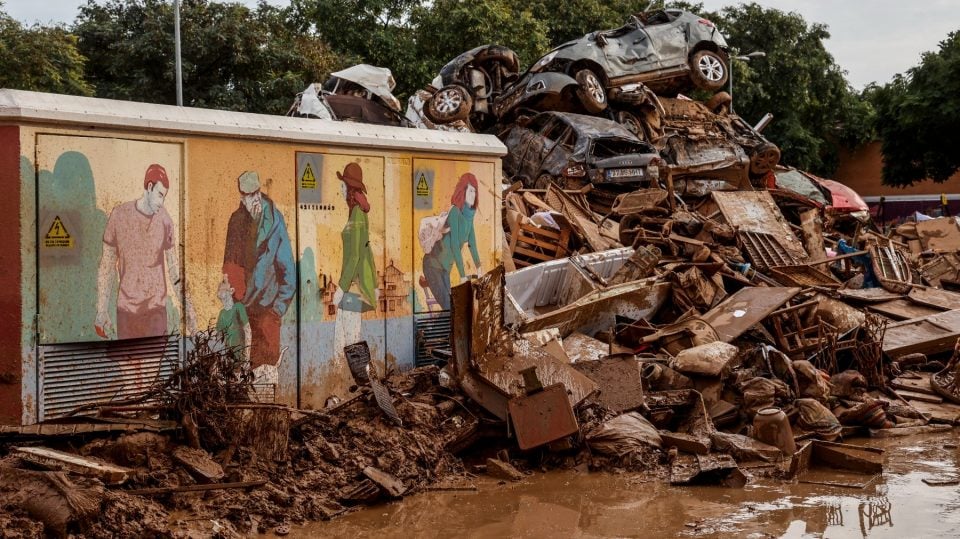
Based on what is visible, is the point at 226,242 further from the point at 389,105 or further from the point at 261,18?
the point at 261,18

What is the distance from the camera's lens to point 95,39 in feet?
93.9

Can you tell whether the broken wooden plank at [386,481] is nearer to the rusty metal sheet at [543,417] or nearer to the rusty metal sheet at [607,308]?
the rusty metal sheet at [543,417]

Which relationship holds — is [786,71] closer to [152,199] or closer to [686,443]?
[686,443]

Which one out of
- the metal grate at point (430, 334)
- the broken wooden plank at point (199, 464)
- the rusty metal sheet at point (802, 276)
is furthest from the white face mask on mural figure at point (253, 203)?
the rusty metal sheet at point (802, 276)

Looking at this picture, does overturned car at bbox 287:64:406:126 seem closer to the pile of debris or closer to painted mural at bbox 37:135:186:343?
painted mural at bbox 37:135:186:343

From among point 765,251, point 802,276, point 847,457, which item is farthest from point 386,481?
point 765,251

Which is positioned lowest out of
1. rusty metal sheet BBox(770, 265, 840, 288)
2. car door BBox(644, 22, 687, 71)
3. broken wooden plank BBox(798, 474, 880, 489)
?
broken wooden plank BBox(798, 474, 880, 489)

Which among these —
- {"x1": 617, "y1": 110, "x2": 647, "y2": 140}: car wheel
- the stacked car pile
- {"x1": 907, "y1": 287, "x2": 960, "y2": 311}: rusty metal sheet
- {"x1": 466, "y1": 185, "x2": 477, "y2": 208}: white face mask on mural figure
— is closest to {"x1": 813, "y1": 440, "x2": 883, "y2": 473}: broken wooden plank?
the stacked car pile

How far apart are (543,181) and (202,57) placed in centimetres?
1417

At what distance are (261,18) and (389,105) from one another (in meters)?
→ 15.1

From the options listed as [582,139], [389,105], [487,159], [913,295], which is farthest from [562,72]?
[487,159]

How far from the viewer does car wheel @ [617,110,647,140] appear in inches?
770

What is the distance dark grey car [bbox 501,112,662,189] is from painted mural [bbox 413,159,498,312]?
6206 mm

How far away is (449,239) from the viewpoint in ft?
32.7
